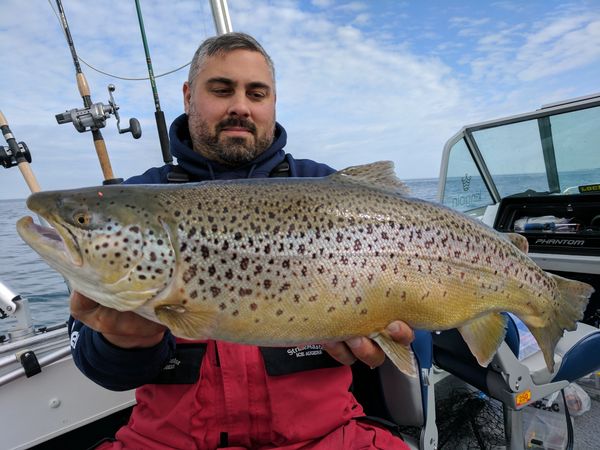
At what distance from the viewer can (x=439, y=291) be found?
6.74ft

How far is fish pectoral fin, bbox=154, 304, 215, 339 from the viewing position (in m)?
1.72

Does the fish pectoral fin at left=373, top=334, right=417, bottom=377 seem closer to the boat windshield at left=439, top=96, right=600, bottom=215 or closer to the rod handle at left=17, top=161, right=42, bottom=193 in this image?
the rod handle at left=17, top=161, right=42, bottom=193

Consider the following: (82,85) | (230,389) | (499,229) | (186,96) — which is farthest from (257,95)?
(499,229)

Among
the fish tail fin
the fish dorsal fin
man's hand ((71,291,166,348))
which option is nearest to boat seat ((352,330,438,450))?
the fish tail fin

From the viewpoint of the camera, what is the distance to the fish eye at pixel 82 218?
69.0 inches

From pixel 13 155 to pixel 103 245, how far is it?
320 centimetres

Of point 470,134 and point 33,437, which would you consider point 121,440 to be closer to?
point 33,437

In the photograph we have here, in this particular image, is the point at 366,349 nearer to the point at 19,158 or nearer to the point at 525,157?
the point at 19,158

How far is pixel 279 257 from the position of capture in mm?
1840

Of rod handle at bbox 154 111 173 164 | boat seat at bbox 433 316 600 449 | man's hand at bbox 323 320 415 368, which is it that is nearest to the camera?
man's hand at bbox 323 320 415 368

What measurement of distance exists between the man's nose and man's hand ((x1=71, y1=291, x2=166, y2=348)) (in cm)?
159

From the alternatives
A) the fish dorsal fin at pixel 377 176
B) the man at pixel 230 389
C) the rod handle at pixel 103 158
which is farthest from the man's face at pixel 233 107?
the rod handle at pixel 103 158

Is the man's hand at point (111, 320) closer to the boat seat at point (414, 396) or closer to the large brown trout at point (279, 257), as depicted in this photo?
the large brown trout at point (279, 257)

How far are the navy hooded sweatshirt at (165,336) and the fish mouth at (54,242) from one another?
0.67 m
